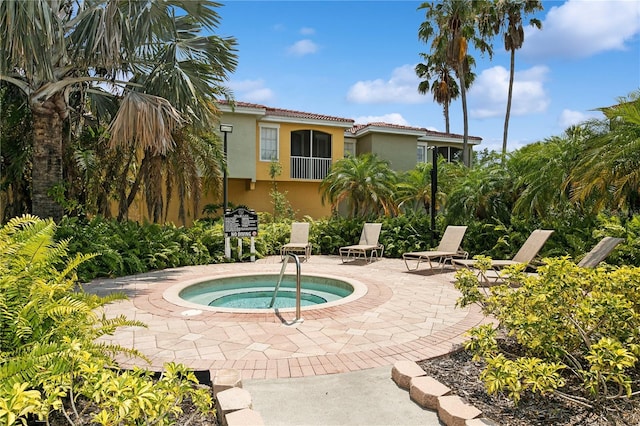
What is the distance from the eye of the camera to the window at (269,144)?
21156mm

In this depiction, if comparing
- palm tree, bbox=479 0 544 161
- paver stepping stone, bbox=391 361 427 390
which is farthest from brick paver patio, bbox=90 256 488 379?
palm tree, bbox=479 0 544 161

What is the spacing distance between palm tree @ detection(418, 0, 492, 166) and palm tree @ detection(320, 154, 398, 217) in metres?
11.5

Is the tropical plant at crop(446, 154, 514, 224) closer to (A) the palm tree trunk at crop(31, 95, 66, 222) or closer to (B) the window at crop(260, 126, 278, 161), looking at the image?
(B) the window at crop(260, 126, 278, 161)

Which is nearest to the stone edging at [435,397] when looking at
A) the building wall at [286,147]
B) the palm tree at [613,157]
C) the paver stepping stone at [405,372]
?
the paver stepping stone at [405,372]

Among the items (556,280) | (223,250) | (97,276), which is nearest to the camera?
(556,280)

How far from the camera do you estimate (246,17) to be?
28.9ft

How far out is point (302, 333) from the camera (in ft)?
18.0

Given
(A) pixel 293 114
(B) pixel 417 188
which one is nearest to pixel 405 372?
(B) pixel 417 188

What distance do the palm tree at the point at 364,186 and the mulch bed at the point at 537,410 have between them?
486 inches

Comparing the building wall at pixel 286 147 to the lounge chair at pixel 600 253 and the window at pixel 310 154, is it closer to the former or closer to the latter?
the window at pixel 310 154

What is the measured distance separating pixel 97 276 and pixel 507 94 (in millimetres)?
29362

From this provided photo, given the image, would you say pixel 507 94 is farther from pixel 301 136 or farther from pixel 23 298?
pixel 23 298

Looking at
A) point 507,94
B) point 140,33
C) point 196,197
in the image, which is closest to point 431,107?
point 507,94

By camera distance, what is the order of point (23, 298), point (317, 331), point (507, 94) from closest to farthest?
point (23, 298) < point (317, 331) < point (507, 94)
